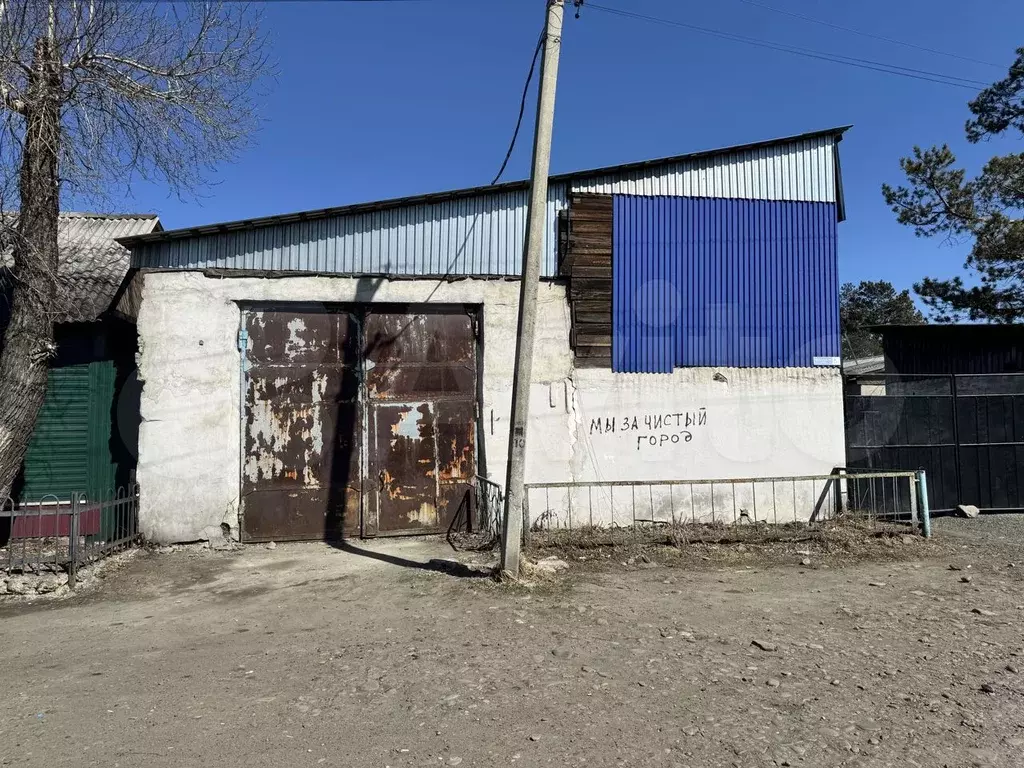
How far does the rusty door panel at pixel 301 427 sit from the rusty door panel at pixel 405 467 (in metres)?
0.34

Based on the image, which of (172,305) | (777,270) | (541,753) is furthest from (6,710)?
(777,270)

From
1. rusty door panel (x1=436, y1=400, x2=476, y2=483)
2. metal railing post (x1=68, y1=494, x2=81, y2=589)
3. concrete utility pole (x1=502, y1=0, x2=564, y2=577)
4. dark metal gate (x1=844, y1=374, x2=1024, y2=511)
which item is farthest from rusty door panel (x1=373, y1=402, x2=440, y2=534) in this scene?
dark metal gate (x1=844, y1=374, x2=1024, y2=511)

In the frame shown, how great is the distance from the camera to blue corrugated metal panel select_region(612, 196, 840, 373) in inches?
386

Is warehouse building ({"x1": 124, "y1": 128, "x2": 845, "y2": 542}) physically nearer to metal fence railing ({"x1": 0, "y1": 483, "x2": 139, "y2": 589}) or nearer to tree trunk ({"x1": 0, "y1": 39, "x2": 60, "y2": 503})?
metal fence railing ({"x1": 0, "y1": 483, "x2": 139, "y2": 589})

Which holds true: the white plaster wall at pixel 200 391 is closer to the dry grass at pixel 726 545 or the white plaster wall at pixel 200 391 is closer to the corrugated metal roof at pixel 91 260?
the corrugated metal roof at pixel 91 260

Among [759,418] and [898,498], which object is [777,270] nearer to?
[759,418]

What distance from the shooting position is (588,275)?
9695mm

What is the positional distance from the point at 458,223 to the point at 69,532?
20.2ft

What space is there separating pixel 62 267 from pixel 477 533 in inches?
323

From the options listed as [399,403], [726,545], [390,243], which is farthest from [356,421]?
[726,545]

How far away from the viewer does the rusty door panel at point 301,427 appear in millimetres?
8852

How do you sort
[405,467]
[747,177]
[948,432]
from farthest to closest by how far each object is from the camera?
1. [948,432]
2. [747,177]
3. [405,467]

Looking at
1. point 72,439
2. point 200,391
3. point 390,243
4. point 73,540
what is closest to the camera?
point 73,540

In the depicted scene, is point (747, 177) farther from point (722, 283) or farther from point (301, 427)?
point (301, 427)
